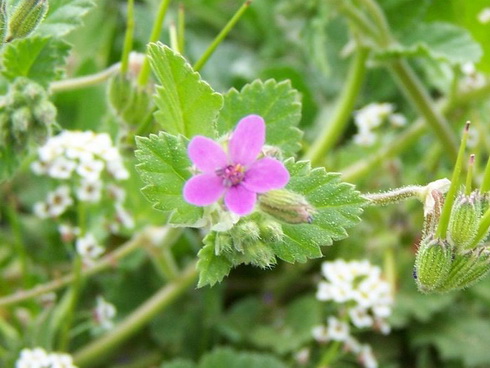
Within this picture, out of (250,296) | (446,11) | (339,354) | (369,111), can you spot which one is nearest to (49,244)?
(250,296)

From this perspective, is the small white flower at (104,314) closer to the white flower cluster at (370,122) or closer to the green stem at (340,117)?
the green stem at (340,117)

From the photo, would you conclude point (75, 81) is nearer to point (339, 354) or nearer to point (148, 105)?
point (148, 105)

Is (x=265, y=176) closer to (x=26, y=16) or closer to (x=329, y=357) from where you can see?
(x=26, y=16)

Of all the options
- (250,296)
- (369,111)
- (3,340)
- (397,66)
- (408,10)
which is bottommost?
(3,340)

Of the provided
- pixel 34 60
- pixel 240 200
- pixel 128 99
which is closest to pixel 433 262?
pixel 240 200

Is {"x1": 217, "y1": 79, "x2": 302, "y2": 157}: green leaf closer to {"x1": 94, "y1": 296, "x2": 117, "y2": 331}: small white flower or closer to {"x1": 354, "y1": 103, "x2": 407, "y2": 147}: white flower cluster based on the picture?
{"x1": 94, "y1": 296, "x2": 117, "y2": 331}: small white flower

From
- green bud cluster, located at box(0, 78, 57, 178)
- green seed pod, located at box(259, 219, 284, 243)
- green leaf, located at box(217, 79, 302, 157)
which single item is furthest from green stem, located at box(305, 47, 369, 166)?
green seed pod, located at box(259, 219, 284, 243)

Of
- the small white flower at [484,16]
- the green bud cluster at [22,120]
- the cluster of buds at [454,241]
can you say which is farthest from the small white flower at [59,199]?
the small white flower at [484,16]
